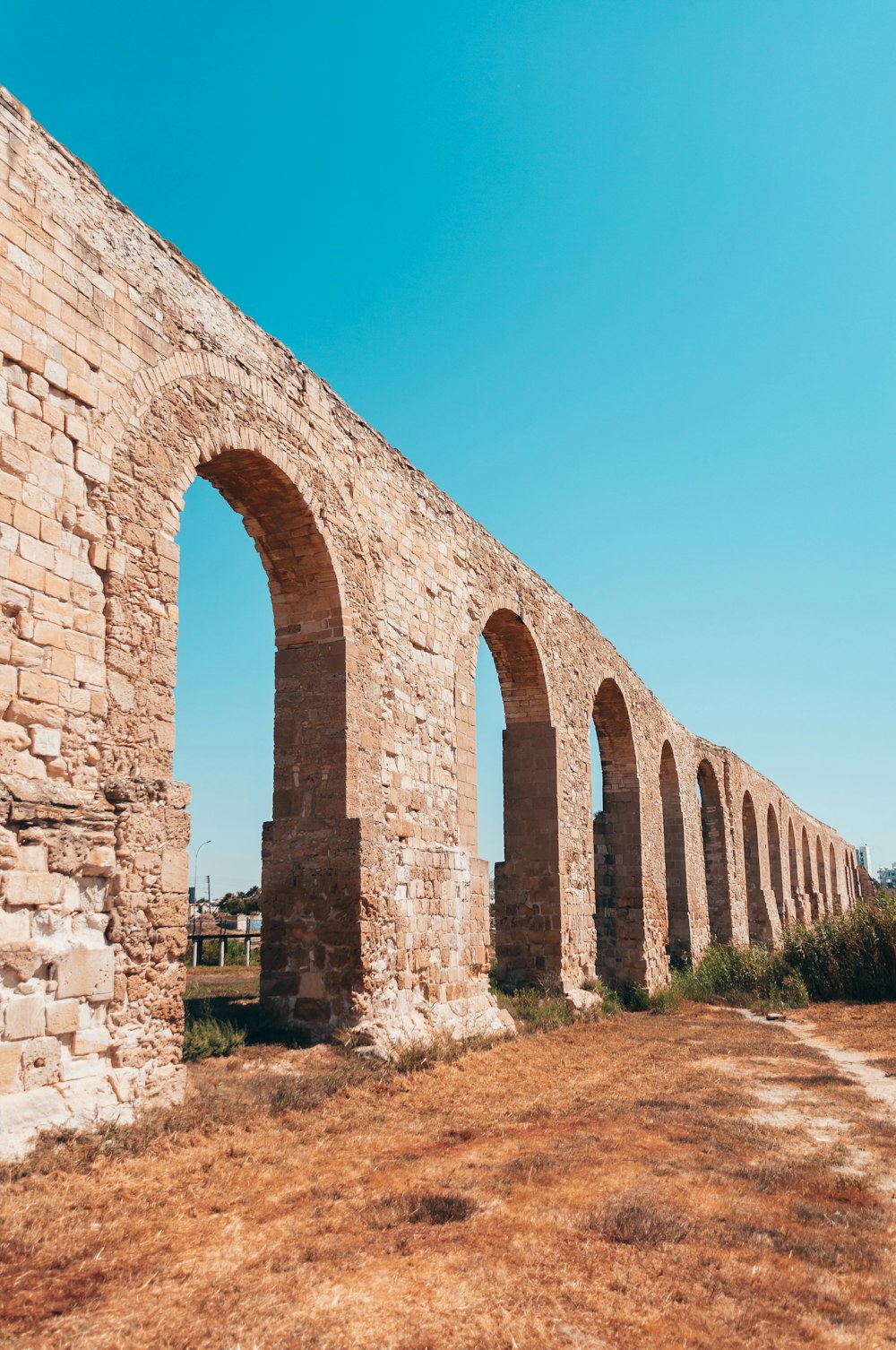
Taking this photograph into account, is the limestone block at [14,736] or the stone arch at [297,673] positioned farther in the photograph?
the stone arch at [297,673]

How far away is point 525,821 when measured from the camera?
1242 cm

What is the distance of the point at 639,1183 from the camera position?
458 cm

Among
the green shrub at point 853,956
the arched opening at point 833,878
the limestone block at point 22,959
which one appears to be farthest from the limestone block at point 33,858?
the arched opening at point 833,878

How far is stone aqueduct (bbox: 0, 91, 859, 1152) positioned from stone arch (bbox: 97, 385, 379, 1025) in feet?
0.08

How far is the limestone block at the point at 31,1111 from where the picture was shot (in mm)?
4480

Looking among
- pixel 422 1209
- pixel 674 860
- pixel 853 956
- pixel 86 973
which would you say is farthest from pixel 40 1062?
pixel 674 860

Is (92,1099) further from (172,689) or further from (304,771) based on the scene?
(304,771)

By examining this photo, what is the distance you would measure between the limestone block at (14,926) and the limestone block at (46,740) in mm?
784

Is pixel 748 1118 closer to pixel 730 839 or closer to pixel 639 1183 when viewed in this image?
pixel 639 1183

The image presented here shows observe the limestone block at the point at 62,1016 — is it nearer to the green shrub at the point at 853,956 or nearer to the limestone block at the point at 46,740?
the limestone block at the point at 46,740

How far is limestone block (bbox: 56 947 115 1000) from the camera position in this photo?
4949mm

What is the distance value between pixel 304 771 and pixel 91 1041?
10.5ft

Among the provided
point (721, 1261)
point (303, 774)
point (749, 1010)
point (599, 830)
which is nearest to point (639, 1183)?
point (721, 1261)

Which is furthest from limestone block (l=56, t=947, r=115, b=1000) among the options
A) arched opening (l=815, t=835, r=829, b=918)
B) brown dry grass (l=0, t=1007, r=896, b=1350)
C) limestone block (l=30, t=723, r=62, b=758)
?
arched opening (l=815, t=835, r=829, b=918)
